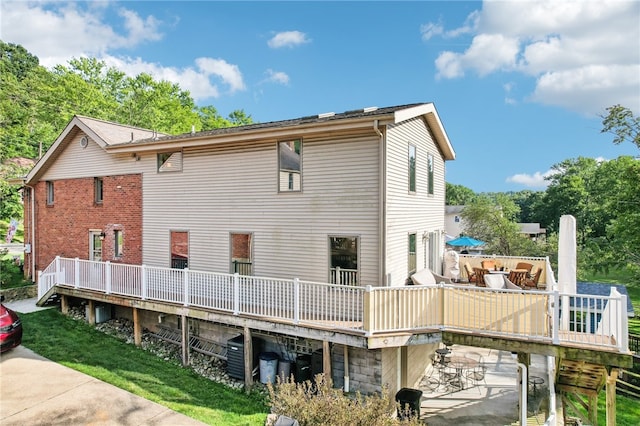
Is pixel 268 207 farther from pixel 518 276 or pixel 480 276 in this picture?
pixel 518 276

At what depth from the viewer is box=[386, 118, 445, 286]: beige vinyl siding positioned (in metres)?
9.75

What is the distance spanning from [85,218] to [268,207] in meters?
9.47

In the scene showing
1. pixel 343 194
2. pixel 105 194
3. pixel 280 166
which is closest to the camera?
pixel 343 194

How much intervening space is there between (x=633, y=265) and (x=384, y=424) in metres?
22.1

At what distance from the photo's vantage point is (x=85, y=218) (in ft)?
51.5

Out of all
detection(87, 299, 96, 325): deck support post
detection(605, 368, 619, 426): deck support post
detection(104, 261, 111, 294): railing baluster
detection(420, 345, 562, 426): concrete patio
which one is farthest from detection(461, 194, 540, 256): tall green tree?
detection(87, 299, 96, 325): deck support post

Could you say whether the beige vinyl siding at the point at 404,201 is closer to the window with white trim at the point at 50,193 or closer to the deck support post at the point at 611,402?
the deck support post at the point at 611,402

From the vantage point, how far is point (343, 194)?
9969mm

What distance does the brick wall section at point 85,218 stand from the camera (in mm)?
14236

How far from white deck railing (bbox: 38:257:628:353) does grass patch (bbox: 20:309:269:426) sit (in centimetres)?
202

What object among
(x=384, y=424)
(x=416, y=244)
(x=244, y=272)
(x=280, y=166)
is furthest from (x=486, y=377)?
(x=280, y=166)

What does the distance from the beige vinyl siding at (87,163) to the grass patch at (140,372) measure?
590cm

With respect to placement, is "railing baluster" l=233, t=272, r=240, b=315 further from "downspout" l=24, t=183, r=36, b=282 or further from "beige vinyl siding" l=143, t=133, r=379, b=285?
"downspout" l=24, t=183, r=36, b=282

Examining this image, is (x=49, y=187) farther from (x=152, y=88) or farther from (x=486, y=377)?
(x=152, y=88)
